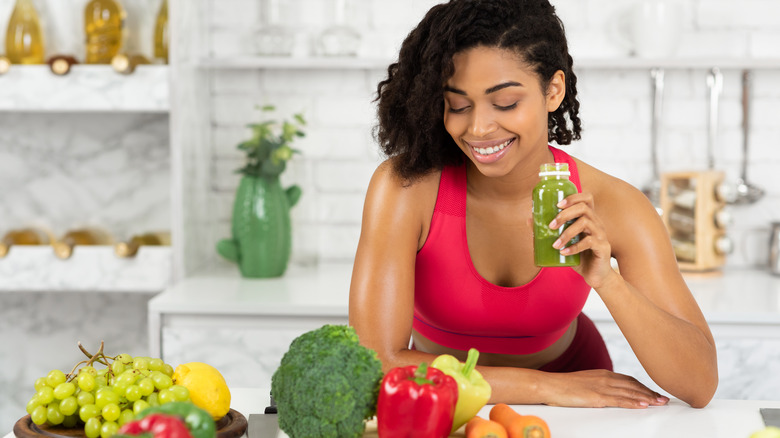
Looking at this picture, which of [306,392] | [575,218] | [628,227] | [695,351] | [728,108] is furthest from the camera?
[728,108]

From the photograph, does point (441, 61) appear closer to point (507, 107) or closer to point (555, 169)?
point (507, 107)

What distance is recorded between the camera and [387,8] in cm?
276

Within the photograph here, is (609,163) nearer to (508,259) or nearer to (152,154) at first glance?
(508,259)

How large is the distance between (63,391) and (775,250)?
2.35 meters

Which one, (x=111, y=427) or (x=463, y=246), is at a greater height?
(x=463, y=246)

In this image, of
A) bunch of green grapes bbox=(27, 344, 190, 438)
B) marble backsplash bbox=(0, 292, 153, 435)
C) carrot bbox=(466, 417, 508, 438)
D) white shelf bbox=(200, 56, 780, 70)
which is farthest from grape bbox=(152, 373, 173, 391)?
marble backsplash bbox=(0, 292, 153, 435)

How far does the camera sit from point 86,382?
1.00 metres

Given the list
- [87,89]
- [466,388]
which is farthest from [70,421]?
[87,89]

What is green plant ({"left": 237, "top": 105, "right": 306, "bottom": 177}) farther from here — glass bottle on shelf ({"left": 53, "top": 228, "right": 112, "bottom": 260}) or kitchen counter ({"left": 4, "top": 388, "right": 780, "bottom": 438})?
kitchen counter ({"left": 4, "top": 388, "right": 780, "bottom": 438})

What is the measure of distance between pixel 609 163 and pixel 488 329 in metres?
1.34

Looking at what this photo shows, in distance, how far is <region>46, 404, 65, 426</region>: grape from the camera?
1.00 m

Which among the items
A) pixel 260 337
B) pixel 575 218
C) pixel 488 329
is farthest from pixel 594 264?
pixel 260 337

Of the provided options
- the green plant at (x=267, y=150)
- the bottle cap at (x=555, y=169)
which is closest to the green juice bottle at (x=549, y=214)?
the bottle cap at (x=555, y=169)

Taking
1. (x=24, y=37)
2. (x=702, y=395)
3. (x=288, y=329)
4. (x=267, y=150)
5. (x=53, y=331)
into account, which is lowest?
(x=53, y=331)
